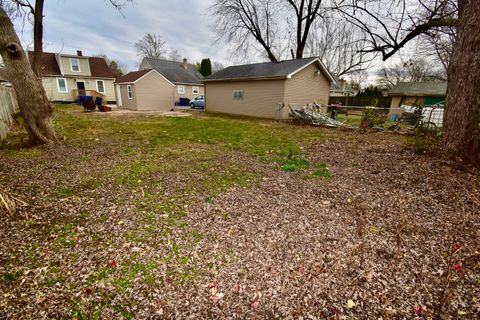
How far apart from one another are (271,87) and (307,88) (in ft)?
8.64

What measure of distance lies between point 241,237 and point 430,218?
2.52 meters

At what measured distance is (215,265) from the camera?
2.29 metres

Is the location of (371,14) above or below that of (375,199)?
above

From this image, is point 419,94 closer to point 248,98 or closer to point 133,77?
point 248,98

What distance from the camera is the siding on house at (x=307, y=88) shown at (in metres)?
14.5

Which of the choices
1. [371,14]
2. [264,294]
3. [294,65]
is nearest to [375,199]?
[264,294]

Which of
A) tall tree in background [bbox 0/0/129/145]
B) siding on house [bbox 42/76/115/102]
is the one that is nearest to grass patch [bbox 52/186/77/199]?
tall tree in background [bbox 0/0/129/145]

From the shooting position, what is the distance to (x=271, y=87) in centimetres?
1475

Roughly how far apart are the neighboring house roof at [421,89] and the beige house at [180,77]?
67.9 feet

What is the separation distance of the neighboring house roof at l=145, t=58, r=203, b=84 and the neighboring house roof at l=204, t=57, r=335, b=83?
8980mm

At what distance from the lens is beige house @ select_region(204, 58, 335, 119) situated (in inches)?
567

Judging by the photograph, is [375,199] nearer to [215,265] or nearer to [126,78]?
[215,265]

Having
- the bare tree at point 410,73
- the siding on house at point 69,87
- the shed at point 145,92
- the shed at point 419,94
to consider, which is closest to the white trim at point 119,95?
the shed at point 145,92

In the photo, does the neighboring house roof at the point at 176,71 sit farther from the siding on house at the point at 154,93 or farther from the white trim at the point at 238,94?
the white trim at the point at 238,94
